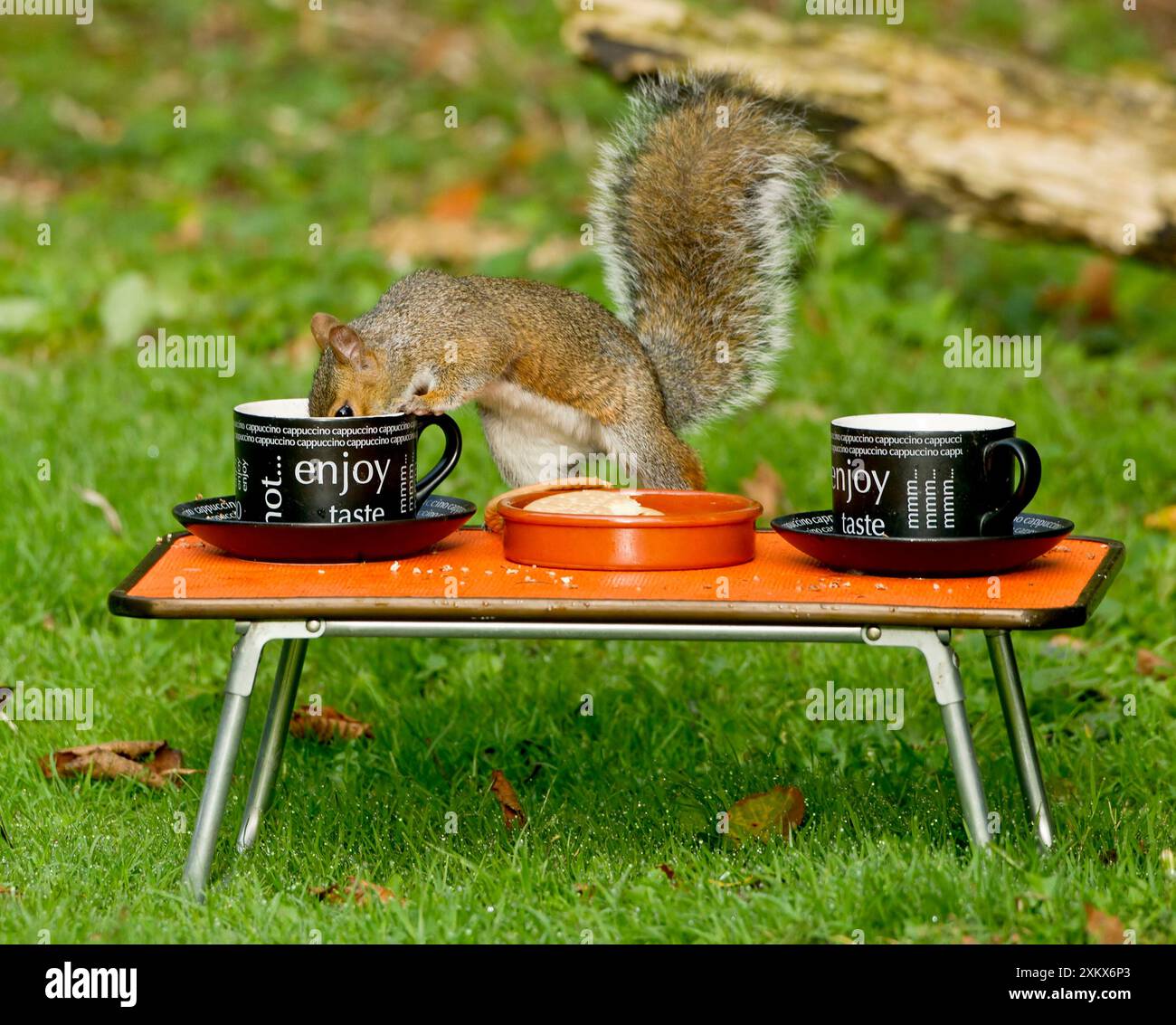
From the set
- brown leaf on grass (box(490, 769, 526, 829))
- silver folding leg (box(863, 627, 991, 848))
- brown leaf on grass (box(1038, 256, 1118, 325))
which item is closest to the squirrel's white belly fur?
brown leaf on grass (box(490, 769, 526, 829))

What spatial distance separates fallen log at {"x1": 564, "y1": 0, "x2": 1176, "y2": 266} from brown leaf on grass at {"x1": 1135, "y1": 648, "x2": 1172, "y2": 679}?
1659mm

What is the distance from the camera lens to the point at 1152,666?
3.26m

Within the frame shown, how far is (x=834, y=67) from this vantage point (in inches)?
186

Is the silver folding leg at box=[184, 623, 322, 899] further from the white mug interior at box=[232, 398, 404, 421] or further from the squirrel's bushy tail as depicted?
the squirrel's bushy tail

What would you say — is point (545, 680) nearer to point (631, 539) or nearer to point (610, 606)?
point (631, 539)

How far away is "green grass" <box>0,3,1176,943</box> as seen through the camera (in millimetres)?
2283

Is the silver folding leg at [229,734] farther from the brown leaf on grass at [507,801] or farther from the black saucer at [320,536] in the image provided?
the brown leaf on grass at [507,801]

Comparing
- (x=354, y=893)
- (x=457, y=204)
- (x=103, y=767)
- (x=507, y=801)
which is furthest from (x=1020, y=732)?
(x=457, y=204)

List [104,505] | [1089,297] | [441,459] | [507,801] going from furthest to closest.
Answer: [1089,297] < [104,505] < [507,801] < [441,459]

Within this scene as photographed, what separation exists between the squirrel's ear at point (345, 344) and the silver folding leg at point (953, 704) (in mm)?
1053

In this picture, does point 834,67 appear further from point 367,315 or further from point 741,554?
point 741,554

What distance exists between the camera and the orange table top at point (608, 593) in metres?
1.99

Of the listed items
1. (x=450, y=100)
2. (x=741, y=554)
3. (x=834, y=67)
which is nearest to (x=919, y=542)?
(x=741, y=554)

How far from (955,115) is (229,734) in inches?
126
